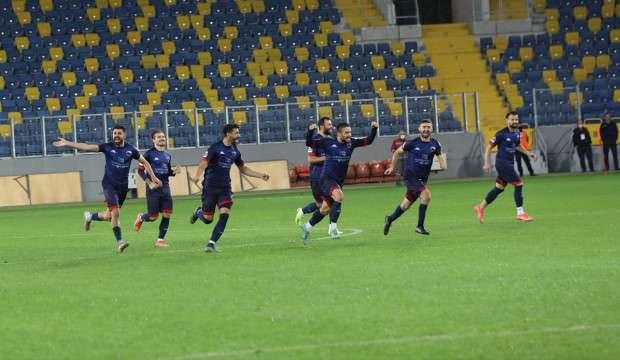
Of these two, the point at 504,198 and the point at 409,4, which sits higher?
the point at 409,4

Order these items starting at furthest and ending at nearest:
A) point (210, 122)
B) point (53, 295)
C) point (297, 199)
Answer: point (210, 122)
point (297, 199)
point (53, 295)

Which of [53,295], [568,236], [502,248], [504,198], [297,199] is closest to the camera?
[53,295]

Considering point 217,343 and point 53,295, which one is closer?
point 217,343

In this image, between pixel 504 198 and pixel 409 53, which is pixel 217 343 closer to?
pixel 504 198

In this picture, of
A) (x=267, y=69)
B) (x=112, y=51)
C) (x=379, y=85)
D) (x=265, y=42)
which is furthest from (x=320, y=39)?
(x=112, y=51)

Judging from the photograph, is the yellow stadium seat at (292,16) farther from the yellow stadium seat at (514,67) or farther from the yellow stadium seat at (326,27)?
the yellow stadium seat at (514,67)

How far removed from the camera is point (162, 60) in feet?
170

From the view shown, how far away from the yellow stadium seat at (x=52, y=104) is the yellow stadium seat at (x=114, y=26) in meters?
4.69

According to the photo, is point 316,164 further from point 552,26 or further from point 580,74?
point 552,26

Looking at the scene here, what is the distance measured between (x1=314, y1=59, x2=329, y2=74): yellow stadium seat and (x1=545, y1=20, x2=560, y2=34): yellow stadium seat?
10099 mm

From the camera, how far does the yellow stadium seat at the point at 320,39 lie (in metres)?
54.1

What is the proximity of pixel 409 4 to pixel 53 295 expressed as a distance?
44638 millimetres

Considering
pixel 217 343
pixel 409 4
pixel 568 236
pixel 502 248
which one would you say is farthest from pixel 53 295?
pixel 409 4

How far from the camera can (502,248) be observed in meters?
18.7
